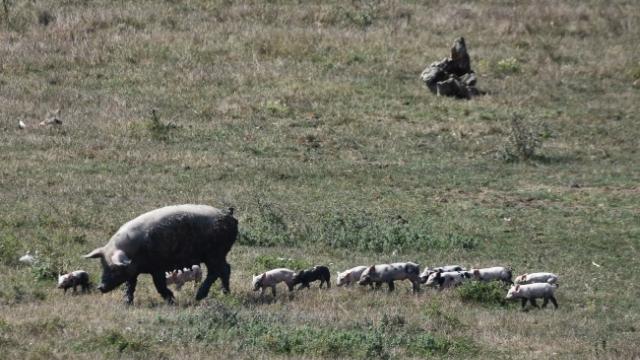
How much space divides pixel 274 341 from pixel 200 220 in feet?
15.5

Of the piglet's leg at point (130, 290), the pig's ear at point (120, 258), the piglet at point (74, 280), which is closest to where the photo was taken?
the pig's ear at point (120, 258)

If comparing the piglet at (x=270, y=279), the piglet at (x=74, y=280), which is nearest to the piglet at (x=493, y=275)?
the piglet at (x=270, y=279)

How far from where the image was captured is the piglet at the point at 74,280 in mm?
23312

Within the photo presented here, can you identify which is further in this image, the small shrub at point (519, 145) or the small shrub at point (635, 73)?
the small shrub at point (635, 73)

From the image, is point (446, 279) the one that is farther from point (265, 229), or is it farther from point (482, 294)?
point (265, 229)

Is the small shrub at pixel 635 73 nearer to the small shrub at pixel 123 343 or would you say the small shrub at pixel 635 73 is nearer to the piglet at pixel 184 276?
the piglet at pixel 184 276

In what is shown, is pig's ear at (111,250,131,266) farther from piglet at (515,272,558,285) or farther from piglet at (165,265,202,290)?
piglet at (515,272,558,285)

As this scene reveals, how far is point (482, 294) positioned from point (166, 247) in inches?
217

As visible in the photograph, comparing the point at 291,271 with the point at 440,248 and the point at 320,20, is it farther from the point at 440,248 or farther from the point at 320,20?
the point at 320,20

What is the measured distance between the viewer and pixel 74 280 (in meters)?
23.4

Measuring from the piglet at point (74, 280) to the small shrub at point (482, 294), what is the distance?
6500 mm

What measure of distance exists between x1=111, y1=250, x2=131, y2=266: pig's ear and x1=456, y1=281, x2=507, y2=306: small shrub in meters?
5.81

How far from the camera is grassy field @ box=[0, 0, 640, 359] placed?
20.6 metres

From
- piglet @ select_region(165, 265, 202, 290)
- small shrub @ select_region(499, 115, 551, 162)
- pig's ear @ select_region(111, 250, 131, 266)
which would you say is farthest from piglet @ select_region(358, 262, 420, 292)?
small shrub @ select_region(499, 115, 551, 162)
